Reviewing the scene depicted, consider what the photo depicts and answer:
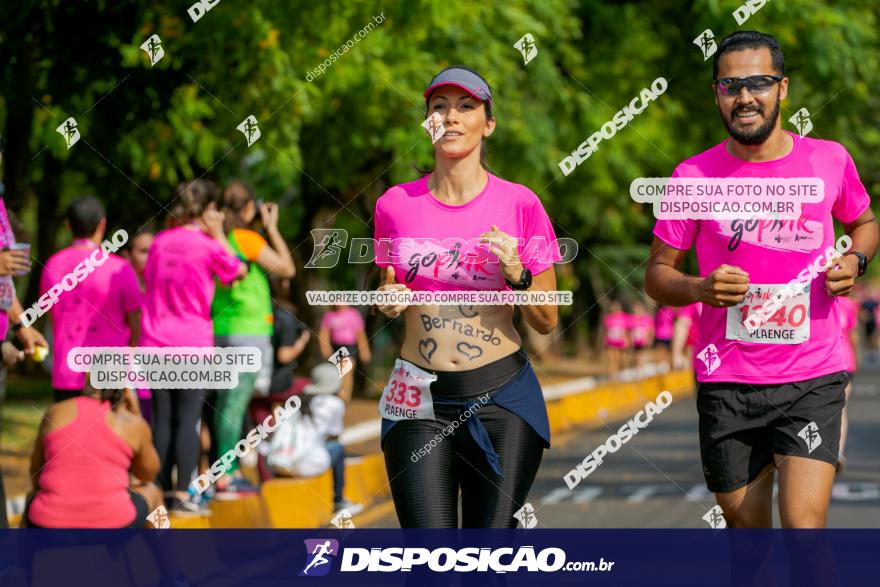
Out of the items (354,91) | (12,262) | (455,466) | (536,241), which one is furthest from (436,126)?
(354,91)

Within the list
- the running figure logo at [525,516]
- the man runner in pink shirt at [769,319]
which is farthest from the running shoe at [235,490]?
the man runner in pink shirt at [769,319]

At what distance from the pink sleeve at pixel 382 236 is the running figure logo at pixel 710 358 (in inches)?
42.2

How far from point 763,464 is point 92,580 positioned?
2.35 meters

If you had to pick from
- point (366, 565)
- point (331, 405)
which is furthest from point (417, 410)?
point (331, 405)

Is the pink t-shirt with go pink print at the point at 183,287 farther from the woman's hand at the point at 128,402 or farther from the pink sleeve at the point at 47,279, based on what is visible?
the woman's hand at the point at 128,402

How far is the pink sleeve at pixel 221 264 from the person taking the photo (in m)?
8.91

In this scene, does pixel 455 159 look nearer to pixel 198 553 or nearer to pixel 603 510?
pixel 198 553

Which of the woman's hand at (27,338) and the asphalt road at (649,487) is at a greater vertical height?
the woman's hand at (27,338)

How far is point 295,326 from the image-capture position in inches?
460

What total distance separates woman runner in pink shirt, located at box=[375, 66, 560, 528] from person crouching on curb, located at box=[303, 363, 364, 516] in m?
5.62

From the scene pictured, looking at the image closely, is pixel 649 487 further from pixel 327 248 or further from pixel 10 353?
pixel 327 248

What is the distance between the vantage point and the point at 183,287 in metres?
8.82

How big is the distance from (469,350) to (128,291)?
341 centimetres

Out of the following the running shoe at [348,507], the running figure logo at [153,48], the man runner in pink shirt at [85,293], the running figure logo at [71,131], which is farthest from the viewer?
the running shoe at [348,507]
